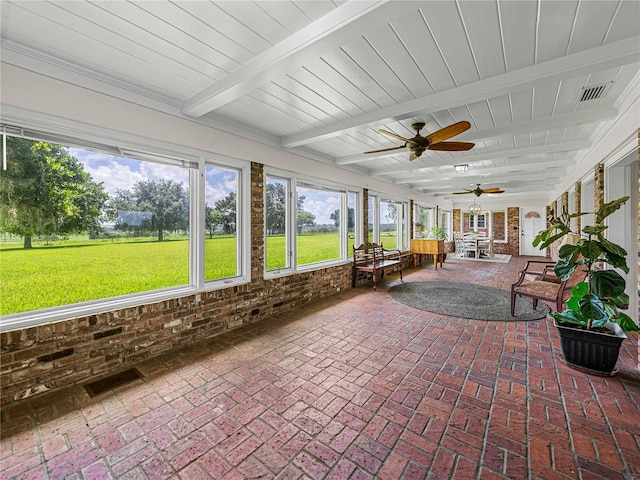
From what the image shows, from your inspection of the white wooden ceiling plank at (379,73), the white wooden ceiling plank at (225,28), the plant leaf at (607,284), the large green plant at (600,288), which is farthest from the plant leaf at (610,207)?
the white wooden ceiling plank at (225,28)

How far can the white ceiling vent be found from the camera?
243cm

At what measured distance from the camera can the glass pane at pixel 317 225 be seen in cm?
472

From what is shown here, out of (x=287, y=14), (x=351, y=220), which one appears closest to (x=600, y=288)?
(x=287, y=14)

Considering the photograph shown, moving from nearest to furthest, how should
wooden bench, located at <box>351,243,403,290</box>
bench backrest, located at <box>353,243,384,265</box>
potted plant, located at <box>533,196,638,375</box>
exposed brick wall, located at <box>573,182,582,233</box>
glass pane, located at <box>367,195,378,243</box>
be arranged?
potted plant, located at <box>533,196,638,375</box>
exposed brick wall, located at <box>573,182,582,233</box>
wooden bench, located at <box>351,243,403,290</box>
bench backrest, located at <box>353,243,384,265</box>
glass pane, located at <box>367,195,378,243</box>

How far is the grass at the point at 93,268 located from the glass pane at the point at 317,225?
4.68ft

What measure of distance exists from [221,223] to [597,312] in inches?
152

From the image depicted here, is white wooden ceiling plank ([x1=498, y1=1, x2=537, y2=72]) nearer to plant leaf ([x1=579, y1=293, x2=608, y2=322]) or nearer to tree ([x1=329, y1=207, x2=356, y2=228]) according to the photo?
plant leaf ([x1=579, y1=293, x2=608, y2=322])

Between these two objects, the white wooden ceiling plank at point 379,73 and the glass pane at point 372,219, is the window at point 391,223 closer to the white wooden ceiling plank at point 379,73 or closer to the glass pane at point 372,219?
the glass pane at point 372,219

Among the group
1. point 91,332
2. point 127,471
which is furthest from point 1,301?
point 127,471

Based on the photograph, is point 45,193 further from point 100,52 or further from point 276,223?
point 276,223

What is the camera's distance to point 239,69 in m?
2.14

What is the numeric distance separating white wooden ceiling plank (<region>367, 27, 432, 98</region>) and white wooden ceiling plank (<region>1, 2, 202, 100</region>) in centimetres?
148

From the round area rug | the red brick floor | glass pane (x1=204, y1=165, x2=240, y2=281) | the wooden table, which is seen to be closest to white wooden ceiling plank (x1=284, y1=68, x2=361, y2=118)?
glass pane (x1=204, y1=165, x2=240, y2=281)

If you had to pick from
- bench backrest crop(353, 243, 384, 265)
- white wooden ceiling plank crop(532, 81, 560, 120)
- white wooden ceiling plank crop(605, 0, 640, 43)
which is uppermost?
white wooden ceiling plank crop(532, 81, 560, 120)
